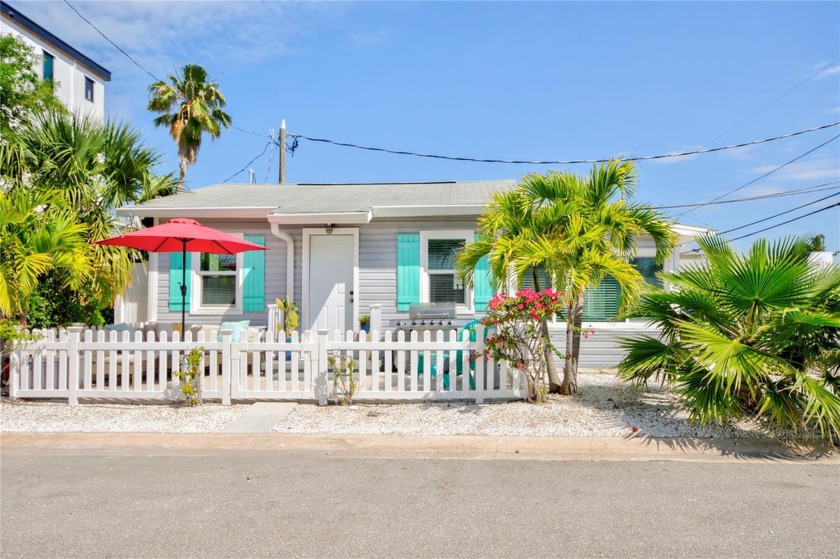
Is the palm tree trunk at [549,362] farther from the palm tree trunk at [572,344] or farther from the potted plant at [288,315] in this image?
the potted plant at [288,315]

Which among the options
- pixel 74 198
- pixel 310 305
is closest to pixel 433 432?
pixel 310 305

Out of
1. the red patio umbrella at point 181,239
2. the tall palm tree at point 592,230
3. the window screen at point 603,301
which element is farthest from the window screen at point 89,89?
the tall palm tree at point 592,230

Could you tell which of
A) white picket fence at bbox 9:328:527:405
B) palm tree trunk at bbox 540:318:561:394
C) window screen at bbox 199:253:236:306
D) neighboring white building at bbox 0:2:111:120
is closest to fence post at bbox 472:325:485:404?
white picket fence at bbox 9:328:527:405

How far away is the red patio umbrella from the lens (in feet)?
24.7

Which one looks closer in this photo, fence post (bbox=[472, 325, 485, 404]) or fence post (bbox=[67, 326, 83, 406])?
fence post (bbox=[472, 325, 485, 404])

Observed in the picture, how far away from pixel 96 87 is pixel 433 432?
3475 centimetres

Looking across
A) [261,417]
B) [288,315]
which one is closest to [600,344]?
[288,315]

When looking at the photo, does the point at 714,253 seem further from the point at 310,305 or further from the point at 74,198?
the point at 74,198

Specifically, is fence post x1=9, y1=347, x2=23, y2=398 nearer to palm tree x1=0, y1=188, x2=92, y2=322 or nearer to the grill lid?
palm tree x1=0, y1=188, x2=92, y2=322

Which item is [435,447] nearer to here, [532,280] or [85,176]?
[532,280]

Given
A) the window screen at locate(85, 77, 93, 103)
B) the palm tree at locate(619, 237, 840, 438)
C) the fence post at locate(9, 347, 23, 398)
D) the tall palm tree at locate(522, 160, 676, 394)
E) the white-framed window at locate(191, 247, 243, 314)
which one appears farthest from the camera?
the window screen at locate(85, 77, 93, 103)

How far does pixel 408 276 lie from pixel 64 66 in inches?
1118

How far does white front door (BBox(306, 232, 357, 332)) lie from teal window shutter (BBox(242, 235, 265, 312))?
100cm

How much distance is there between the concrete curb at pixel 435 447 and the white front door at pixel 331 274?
16.8 feet
